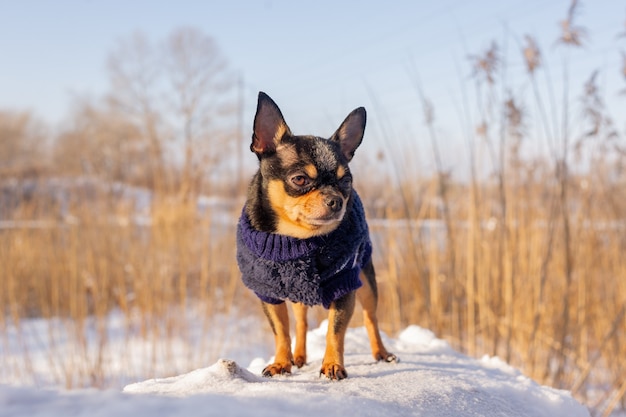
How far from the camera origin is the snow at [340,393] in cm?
66

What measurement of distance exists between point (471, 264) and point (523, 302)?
43cm

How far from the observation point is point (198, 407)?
2.37 feet

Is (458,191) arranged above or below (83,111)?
below

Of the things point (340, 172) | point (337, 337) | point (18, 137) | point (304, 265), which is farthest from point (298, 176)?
point (18, 137)

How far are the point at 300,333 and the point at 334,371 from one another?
328 millimetres

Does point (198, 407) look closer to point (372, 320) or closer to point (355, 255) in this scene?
point (355, 255)

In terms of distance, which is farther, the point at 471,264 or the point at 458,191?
the point at 458,191

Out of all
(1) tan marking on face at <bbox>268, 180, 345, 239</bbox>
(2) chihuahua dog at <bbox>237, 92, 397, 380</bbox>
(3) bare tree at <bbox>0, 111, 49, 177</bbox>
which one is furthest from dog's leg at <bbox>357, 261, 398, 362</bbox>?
(3) bare tree at <bbox>0, 111, 49, 177</bbox>

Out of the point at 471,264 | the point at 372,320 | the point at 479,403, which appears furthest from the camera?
the point at 471,264

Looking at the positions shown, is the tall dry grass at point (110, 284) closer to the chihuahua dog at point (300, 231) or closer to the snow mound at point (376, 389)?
the snow mound at point (376, 389)

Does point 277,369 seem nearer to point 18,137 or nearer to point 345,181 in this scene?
point 345,181

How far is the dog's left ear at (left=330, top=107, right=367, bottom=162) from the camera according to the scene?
1461 millimetres

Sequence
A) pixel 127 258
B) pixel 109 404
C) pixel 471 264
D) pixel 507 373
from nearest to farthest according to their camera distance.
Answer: pixel 109 404
pixel 507 373
pixel 471 264
pixel 127 258

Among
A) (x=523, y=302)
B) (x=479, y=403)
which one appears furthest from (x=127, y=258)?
(x=479, y=403)
